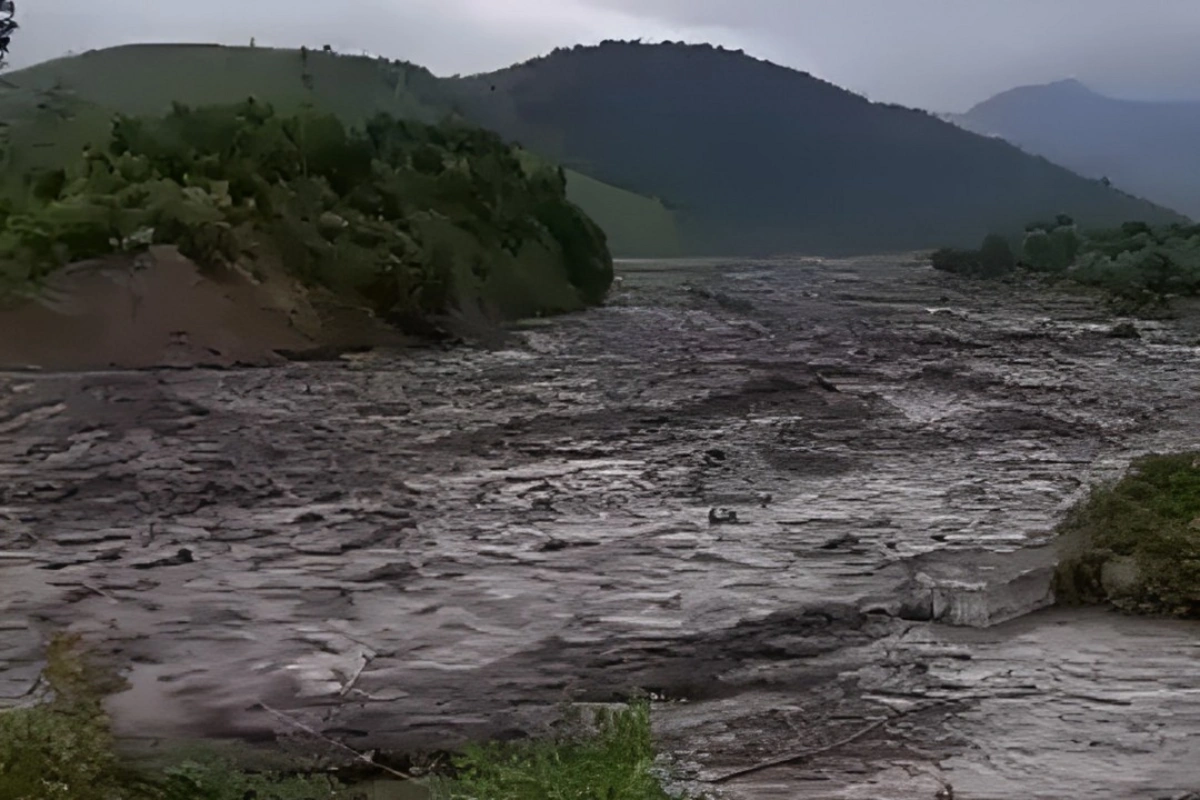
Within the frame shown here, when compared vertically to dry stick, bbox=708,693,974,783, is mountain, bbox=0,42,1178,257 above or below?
above

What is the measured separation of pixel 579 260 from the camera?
376 centimetres

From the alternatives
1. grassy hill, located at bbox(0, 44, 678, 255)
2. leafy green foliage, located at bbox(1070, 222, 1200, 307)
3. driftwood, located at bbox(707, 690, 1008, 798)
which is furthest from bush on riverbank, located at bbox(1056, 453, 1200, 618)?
grassy hill, located at bbox(0, 44, 678, 255)

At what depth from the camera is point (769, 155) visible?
3922 mm

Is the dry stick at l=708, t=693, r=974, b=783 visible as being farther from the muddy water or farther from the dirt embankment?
the dirt embankment

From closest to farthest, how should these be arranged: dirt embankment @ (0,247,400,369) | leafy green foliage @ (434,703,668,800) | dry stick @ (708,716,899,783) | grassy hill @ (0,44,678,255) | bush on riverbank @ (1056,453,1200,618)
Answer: leafy green foliage @ (434,703,668,800), dry stick @ (708,716,899,783), bush on riverbank @ (1056,453,1200,618), dirt embankment @ (0,247,400,369), grassy hill @ (0,44,678,255)

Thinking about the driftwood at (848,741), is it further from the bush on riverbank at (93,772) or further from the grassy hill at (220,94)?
the grassy hill at (220,94)

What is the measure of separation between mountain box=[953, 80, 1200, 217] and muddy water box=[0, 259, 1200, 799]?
0.59m

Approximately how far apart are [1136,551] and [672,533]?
1.19 meters

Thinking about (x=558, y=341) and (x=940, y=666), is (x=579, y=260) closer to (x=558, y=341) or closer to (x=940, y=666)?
(x=558, y=341)

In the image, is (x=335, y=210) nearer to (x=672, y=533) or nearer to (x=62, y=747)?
(x=672, y=533)

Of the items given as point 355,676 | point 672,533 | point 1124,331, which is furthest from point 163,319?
point 1124,331

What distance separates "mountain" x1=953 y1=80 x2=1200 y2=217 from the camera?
3914 mm

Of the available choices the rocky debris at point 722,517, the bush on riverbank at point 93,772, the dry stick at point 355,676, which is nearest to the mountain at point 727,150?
the rocky debris at point 722,517

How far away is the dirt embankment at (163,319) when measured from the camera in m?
3.19
